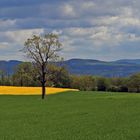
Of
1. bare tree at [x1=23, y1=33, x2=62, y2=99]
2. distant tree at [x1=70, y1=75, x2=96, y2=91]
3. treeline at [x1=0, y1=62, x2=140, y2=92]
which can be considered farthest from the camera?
distant tree at [x1=70, y1=75, x2=96, y2=91]

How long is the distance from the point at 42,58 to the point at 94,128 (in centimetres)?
5015

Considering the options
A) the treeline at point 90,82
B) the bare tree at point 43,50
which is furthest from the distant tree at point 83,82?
the bare tree at point 43,50

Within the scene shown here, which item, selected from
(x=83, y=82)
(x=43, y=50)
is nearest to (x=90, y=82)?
(x=83, y=82)

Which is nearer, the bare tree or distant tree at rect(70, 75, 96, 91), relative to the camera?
the bare tree

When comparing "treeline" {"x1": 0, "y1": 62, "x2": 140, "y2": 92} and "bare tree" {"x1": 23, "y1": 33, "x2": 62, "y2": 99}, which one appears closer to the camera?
"bare tree" {"x1": 23, "y1": 33, "x2": 62, "y2": 99}

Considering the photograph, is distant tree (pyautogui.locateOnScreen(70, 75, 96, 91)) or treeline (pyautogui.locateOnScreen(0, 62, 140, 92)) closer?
treeline (pyautogui.locateOnScreen(0, 62, 140, 92))

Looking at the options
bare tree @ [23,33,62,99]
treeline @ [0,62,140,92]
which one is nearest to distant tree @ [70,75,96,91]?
treeline @ [0,62,140,92]

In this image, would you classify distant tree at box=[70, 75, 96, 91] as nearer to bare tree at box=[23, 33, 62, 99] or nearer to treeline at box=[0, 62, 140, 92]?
treeline at box=[0, 62, 140, 92]

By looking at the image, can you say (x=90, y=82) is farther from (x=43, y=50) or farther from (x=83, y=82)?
(x=43, y=50)

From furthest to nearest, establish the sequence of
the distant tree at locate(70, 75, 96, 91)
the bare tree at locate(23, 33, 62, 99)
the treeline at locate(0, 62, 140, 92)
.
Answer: the distant tree at locate(70, 75, 96, 91), the treeline at locate(0, 62, 140, 92), the bare tree at locate(23, 33, 62, 99)

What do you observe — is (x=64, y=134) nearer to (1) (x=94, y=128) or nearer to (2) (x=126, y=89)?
(1) (x=94, y=128)

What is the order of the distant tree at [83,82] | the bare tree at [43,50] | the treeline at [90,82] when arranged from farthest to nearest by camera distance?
the distant tree at [83,82] < the treeline at [90,82] < the bare tree at [43,50]

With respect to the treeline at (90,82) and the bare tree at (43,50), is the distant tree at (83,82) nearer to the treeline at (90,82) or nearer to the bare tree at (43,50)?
the treeline at (90,82)

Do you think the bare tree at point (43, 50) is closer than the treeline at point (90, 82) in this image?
Yes
